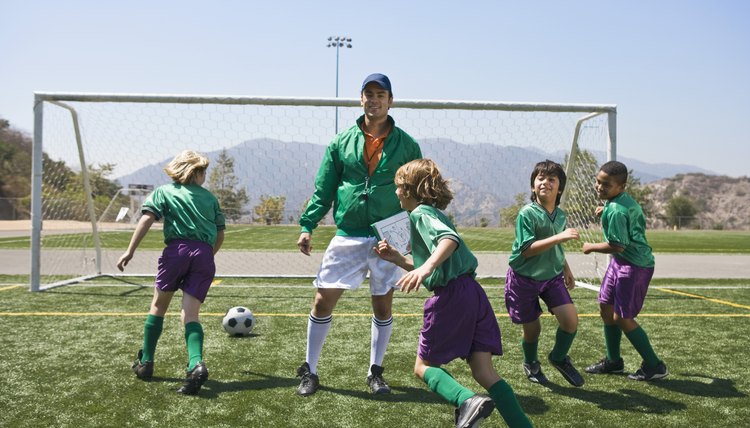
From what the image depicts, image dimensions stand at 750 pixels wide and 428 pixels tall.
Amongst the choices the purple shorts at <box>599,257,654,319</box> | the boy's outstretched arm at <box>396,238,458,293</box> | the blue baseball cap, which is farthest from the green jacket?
the purple shorts at <box>599,257,654,319</box>

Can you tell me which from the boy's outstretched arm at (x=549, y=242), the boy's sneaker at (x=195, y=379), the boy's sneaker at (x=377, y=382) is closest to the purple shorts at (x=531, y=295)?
the boy's outstretched arm at (x=549, y=242)

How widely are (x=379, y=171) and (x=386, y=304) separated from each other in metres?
0.89

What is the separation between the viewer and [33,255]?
788cm

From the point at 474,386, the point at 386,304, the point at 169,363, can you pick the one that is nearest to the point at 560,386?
the point at 474,386

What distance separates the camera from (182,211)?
3955 millimetres

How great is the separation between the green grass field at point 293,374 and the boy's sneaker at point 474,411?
69cm

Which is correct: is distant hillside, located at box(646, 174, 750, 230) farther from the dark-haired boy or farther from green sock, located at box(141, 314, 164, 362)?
green sock, located at box(141, 314, 164, 362)

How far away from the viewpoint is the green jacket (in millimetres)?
3797

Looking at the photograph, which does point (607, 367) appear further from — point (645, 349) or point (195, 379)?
point (195, 379)

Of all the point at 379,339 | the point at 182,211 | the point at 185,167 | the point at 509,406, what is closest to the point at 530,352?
the point at 379,339

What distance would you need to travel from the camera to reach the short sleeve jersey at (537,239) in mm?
3672

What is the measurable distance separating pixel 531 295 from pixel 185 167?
2.39 meters

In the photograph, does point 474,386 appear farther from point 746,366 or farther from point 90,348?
point 90,348

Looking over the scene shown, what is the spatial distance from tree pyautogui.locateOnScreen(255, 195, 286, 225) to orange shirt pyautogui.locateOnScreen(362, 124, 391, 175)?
26.9ft
